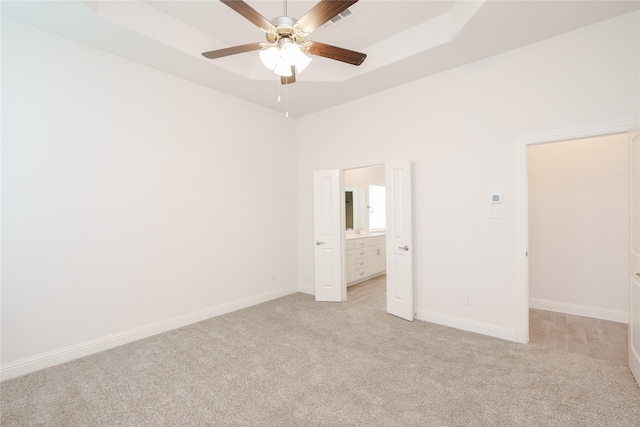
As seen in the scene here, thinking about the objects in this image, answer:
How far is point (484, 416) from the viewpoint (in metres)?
2.02

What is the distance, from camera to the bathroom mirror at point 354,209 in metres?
6.91

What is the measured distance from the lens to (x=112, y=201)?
10.4 feet

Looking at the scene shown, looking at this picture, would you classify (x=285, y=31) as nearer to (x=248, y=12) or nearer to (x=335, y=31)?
(x=248, y=12)

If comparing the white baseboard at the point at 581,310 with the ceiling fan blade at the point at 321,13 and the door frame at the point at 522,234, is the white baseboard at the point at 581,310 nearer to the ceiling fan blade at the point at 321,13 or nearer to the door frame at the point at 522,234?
the door frame at the point at 522,234

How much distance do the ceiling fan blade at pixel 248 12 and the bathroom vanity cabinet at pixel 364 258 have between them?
401 cm

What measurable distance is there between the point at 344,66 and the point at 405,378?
3.45m

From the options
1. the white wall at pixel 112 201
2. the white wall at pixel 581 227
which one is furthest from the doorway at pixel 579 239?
the white wall at pixel 112 201

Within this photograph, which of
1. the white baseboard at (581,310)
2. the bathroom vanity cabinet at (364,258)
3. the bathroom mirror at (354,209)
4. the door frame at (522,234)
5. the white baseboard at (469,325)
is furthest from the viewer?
the bathroom mirror at (354,209)

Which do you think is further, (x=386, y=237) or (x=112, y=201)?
(x=386, y=237)

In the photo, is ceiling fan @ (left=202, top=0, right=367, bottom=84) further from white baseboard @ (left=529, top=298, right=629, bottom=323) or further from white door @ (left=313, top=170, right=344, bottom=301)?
white baseboard @ (left=529, top=298, right=629, bottom=323)

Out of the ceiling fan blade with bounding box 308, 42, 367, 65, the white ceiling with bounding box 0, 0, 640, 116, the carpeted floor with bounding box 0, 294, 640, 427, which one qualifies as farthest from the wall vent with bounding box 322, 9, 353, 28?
the carpeted floor with bounding box 0, 294, 640, 427

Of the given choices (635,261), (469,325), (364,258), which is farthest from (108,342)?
(635,261)

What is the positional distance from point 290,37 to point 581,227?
171 inches

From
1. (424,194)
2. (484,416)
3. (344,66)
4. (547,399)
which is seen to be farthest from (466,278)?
(344,66)
